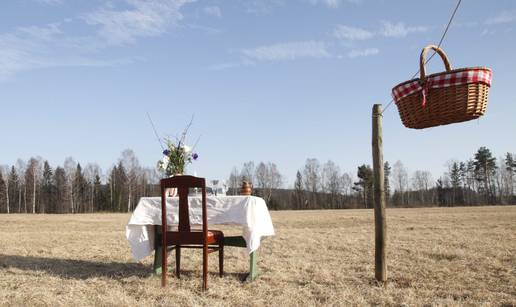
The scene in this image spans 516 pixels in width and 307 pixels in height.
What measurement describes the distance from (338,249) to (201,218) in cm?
421

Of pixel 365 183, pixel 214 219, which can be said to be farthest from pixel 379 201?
pixel 365 183

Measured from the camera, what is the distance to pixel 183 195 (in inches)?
211

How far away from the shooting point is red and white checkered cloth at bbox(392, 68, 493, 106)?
11.6 feet

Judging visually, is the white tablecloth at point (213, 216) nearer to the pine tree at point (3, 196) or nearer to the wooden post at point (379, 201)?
the wooden post at point (379, 201)

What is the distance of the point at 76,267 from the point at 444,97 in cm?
614

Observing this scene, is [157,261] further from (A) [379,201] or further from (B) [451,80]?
(B) [451,80]

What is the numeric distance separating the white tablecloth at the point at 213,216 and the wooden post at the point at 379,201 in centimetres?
147

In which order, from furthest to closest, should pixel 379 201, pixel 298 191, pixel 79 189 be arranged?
pixel 298 191
pixel 79 189
pixel 379 201

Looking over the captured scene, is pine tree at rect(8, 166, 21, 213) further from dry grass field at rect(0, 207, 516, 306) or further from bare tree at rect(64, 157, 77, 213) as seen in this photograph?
dry grass field at rect(0, 207, 516, 306)

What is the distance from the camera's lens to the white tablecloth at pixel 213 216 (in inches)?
222

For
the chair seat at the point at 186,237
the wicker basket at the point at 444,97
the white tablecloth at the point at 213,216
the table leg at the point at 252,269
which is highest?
the wicker basket at the point at 444,97

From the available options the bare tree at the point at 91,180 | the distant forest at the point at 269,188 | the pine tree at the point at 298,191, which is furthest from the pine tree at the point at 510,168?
the bare tree at the point at 91,180

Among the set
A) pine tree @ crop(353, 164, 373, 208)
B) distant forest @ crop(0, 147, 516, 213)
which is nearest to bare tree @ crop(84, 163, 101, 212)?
distant forest @ crop(0, 147, 516, 213)

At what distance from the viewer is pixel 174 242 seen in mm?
5473
